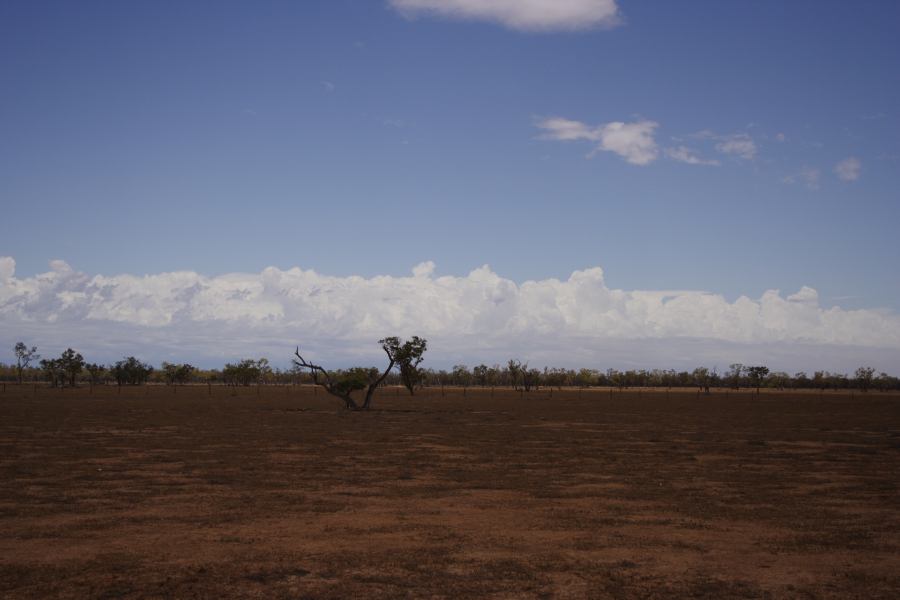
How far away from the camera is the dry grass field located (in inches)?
384

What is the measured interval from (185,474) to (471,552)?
10915 mm

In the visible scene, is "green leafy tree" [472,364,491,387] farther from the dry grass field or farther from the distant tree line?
the dry grass field

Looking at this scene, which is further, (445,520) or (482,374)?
(482,374)

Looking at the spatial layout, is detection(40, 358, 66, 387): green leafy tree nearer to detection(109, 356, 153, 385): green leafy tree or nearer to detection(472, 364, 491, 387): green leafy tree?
detection(109, 356, 153, 385): green leafy tree

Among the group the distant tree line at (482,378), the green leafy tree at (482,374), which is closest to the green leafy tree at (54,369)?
the distant tree line at (482,378)

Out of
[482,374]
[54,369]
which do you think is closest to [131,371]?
[54,369]

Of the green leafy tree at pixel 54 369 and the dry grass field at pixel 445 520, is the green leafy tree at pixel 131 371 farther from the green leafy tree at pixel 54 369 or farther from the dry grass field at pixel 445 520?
the dry grass field at pixel 445 520

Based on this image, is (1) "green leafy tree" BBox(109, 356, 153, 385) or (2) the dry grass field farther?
(1) "green leafy tree" BBox(109, 356, 153, 385)

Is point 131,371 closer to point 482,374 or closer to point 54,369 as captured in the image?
point 54,369

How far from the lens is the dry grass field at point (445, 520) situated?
975cm

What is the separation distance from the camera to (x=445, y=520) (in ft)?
45.2

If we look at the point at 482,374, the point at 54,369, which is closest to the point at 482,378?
the point at 482,374

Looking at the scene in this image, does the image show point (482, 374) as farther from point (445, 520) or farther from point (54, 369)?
point (445, 520)

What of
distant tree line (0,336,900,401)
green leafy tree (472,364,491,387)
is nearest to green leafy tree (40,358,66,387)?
distant tree line (0,336,900,401)
